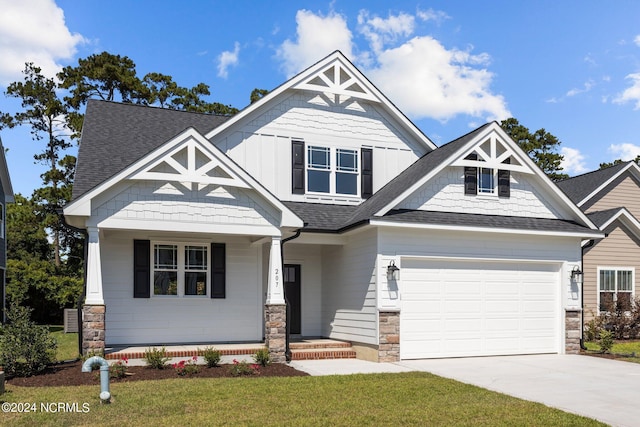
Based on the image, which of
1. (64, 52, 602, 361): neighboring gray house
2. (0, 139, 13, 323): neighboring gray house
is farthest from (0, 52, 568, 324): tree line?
(64, 52, 602, 361): neighboring gray house

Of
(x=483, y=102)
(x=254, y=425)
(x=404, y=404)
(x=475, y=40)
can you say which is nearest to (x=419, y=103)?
(x=483, y=102)

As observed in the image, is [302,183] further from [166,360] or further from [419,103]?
[419,103]

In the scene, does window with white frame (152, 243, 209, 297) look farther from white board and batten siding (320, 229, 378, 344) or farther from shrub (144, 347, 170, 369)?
white board and batten siding (320, 229, 378, 344)

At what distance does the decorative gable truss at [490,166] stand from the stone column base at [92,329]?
9.20 meters

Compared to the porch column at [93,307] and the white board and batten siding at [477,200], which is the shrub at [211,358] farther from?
the white board and batten siding at [477,200]

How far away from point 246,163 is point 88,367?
7575 mm

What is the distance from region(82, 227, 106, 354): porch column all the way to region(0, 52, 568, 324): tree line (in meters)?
15.0

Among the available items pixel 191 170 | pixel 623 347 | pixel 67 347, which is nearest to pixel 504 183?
pixel 623 347

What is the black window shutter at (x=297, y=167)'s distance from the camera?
53.5 ft

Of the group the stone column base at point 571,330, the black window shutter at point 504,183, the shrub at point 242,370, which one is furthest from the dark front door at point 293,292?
the stone column base at point 571,330

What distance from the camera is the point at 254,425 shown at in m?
7.48

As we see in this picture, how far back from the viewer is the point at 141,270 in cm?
1446

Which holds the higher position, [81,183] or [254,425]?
[81,183]

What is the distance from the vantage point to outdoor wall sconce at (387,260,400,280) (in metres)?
13.9
